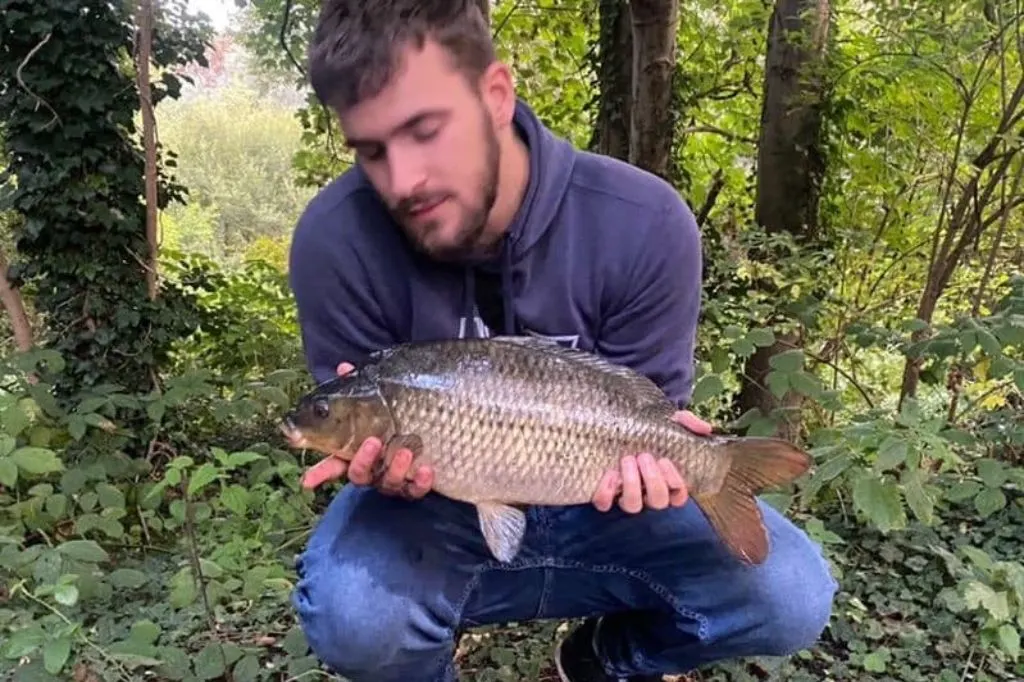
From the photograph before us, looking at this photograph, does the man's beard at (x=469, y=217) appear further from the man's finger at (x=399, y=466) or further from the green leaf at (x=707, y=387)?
the green leaf at (x=707, y=387)

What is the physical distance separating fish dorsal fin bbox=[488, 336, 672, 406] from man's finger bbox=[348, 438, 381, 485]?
0.24 metres

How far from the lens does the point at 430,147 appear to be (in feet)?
4.55

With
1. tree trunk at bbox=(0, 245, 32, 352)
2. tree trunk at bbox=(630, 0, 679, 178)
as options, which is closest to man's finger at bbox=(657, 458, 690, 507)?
tree trunk at bbox=(630, 0, 679, 178)

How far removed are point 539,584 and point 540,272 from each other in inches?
20.9

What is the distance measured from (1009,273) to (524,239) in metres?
2.68

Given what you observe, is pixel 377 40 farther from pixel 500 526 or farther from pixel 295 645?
pixel 295 645

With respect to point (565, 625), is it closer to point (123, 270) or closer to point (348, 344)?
point (348, 344)

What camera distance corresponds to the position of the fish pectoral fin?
4.54ft

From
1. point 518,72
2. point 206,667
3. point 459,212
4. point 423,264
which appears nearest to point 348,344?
point 423,264

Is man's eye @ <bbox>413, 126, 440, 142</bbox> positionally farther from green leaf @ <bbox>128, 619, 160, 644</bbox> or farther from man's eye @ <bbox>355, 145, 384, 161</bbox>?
green leaf @ <bbox>128, 619, 160, 644</bbox>

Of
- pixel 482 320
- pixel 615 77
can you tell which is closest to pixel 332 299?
pixel 482 320

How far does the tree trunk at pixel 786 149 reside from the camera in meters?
3.35

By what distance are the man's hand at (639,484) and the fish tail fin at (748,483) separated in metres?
0.09

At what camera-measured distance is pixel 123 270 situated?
345 centimetres
